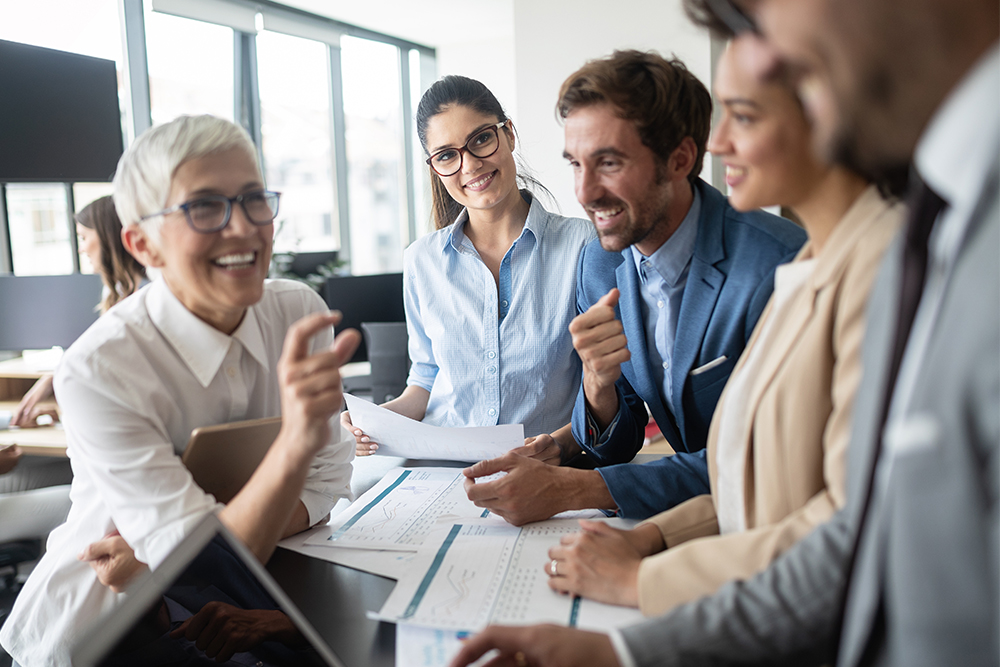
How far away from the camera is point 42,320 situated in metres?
3.46

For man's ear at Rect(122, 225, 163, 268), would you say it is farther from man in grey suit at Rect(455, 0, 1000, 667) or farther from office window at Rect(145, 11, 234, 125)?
office window at Rect(145, 11, 234, 125)

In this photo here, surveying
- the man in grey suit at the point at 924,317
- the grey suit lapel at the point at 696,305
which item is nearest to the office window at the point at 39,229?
the grey suit lapel at the point at 696,305

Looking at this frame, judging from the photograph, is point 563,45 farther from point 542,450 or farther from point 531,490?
point 531,490

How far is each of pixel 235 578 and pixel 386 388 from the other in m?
2.83

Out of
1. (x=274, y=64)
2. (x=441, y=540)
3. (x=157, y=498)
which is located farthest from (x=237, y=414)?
(x=274, y=64)

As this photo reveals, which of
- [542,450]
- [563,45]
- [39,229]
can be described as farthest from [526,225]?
[39,229]

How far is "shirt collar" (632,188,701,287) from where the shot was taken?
1435 mm

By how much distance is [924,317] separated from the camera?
24.6 inches

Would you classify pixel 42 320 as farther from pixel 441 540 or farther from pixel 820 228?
pixel 820 228

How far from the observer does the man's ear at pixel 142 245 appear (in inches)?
40.2

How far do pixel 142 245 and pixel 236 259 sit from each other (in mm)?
141

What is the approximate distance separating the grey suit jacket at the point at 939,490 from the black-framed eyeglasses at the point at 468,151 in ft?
4.74

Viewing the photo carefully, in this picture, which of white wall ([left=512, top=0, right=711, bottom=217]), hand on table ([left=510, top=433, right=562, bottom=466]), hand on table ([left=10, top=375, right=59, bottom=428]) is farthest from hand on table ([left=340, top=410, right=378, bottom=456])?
white wall ([left=512, top=0, right=711, bottom=217])

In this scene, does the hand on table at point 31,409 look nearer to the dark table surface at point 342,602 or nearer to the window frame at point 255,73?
the window frame at point 255,73
